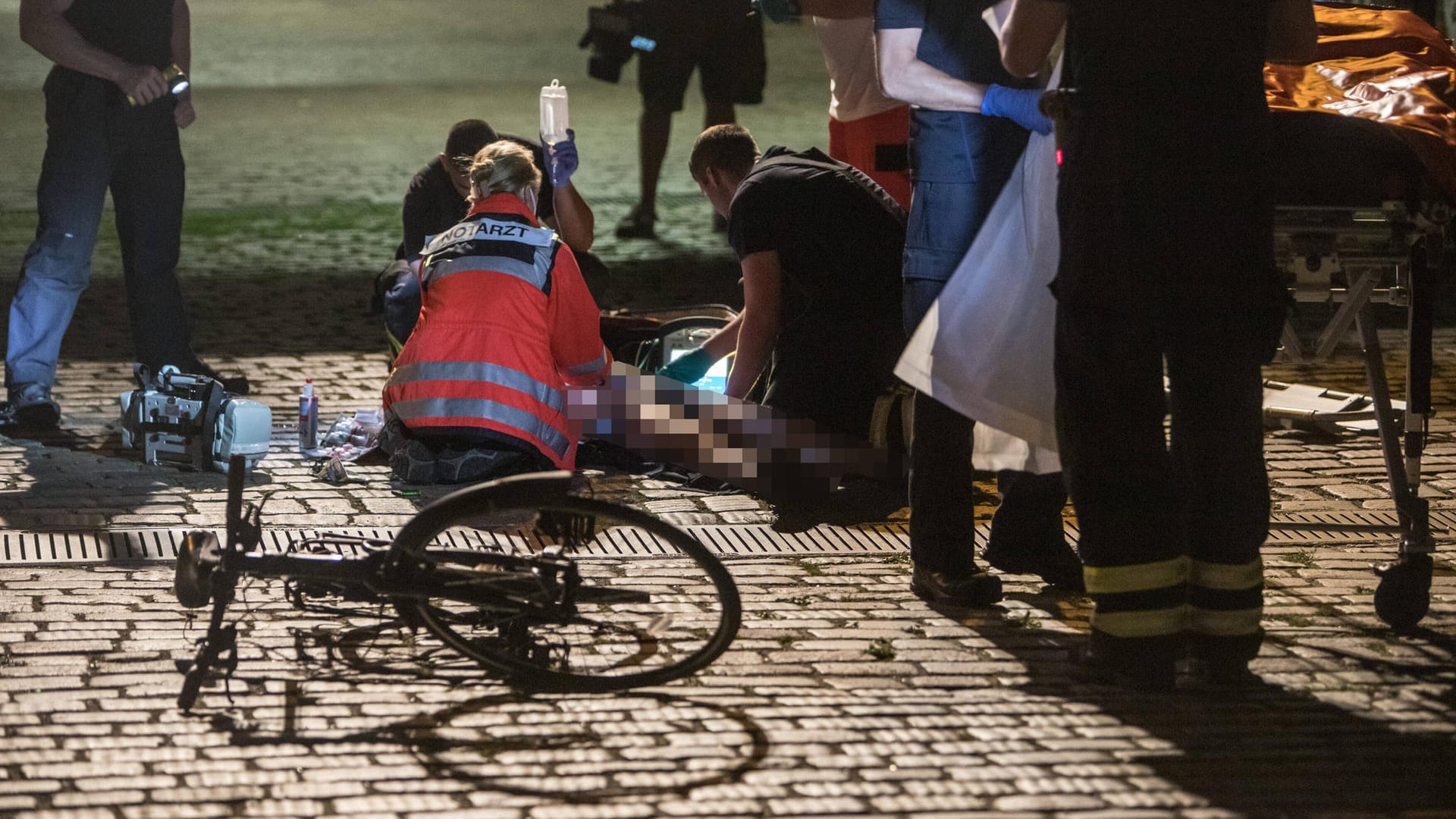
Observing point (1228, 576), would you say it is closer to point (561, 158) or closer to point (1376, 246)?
point (1376, 246)

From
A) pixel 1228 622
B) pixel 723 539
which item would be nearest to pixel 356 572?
pixel 723 539

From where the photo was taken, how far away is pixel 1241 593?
4289mm

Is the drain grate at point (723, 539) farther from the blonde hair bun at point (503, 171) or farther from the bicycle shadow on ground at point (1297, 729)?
the blonde hair bun at point (503, 171)

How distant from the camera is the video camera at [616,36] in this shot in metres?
10.9

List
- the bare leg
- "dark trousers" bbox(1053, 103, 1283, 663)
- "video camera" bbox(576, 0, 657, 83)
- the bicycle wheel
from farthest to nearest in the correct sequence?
1. the bare leg
2. "video camera" bbox(576, 0, 657, 83)
3. the bicycle wheel
4. "dark trousers" bbox(1053, 103, 1283, 663)

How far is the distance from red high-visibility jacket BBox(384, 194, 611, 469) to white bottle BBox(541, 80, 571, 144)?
818mm

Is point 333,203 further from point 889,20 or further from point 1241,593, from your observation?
point 1241,593

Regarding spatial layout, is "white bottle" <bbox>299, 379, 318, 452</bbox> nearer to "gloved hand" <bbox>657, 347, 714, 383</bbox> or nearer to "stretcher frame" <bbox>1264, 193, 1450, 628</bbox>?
"gloved hand" <bbox>657, 347, 714, 383</bbox>

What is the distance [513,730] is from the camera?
4.12 meters

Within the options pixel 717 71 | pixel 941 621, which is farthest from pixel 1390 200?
pixel 717 71

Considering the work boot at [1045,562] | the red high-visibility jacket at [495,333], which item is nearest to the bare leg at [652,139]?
the red high-visibility jacket at [495,333]

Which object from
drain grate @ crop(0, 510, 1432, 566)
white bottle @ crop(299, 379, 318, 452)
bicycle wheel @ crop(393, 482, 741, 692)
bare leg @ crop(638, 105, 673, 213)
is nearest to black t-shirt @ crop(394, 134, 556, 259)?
white bottle @ crop(299, 379, 318, 452)

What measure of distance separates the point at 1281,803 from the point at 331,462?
145 inches

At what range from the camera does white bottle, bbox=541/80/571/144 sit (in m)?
6.70
